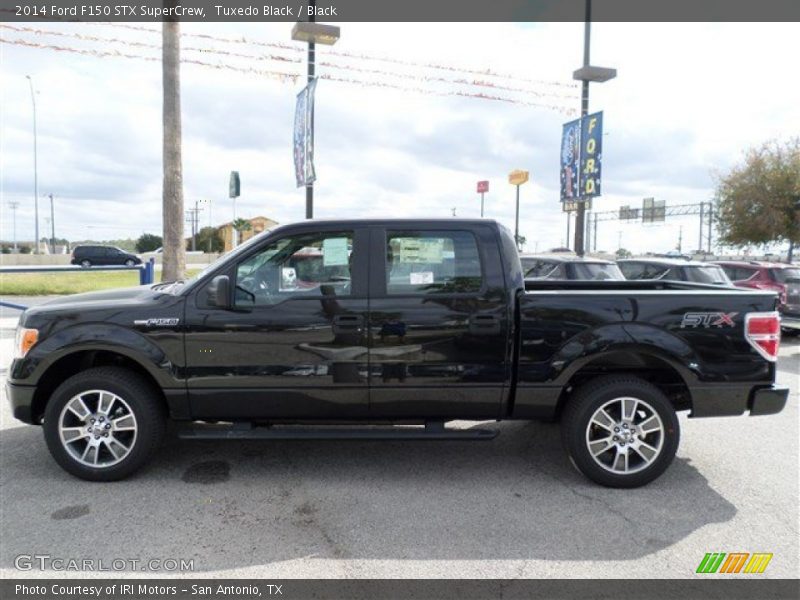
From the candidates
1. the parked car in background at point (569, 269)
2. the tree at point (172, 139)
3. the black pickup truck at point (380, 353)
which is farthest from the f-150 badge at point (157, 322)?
the parked car in background at point (569, 269)

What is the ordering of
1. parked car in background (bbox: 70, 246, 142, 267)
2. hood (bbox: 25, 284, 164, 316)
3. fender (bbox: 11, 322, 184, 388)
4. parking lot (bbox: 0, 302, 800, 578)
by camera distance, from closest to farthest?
parking lot (bbox: 0, 302, 800, 578) → fender (bbox: 11, 322, 184, 388) → hood (bbox: 25, 284, 164, 316) → parked car in background (bbox: 70, 246, 142, 267)

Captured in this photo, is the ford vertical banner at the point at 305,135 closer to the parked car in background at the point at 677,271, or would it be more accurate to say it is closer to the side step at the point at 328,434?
the parked car in background at the point at 677,271

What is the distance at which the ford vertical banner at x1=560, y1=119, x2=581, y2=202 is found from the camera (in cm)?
1747

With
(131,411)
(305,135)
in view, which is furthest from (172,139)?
(131,411)

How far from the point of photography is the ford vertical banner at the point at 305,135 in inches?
492

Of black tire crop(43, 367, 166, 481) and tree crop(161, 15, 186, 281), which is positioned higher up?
tree crop(161, 15, 186, 281)

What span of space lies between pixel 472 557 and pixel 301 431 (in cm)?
160

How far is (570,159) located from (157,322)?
1590 centimetres

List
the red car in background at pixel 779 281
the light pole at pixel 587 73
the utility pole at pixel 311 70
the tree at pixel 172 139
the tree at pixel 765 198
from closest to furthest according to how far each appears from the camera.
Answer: the tree at pixel 172 139 → the red car in background at pixel 779 281 → the utility pole at pixel 311 70 → the light pole at pixel 587 73 → the tree at pixel 765 198

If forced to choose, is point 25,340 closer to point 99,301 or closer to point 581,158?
point 99,301

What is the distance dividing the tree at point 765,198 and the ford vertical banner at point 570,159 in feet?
44.2

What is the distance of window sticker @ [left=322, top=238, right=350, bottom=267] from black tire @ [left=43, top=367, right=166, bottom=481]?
1645mm

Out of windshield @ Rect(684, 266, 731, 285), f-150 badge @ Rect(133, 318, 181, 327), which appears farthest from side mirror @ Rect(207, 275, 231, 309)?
windshield @ Rect(684, 266, 731, 285)

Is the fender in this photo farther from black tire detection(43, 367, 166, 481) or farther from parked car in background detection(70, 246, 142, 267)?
parked car in background detection(70, 246, 142, 267)
